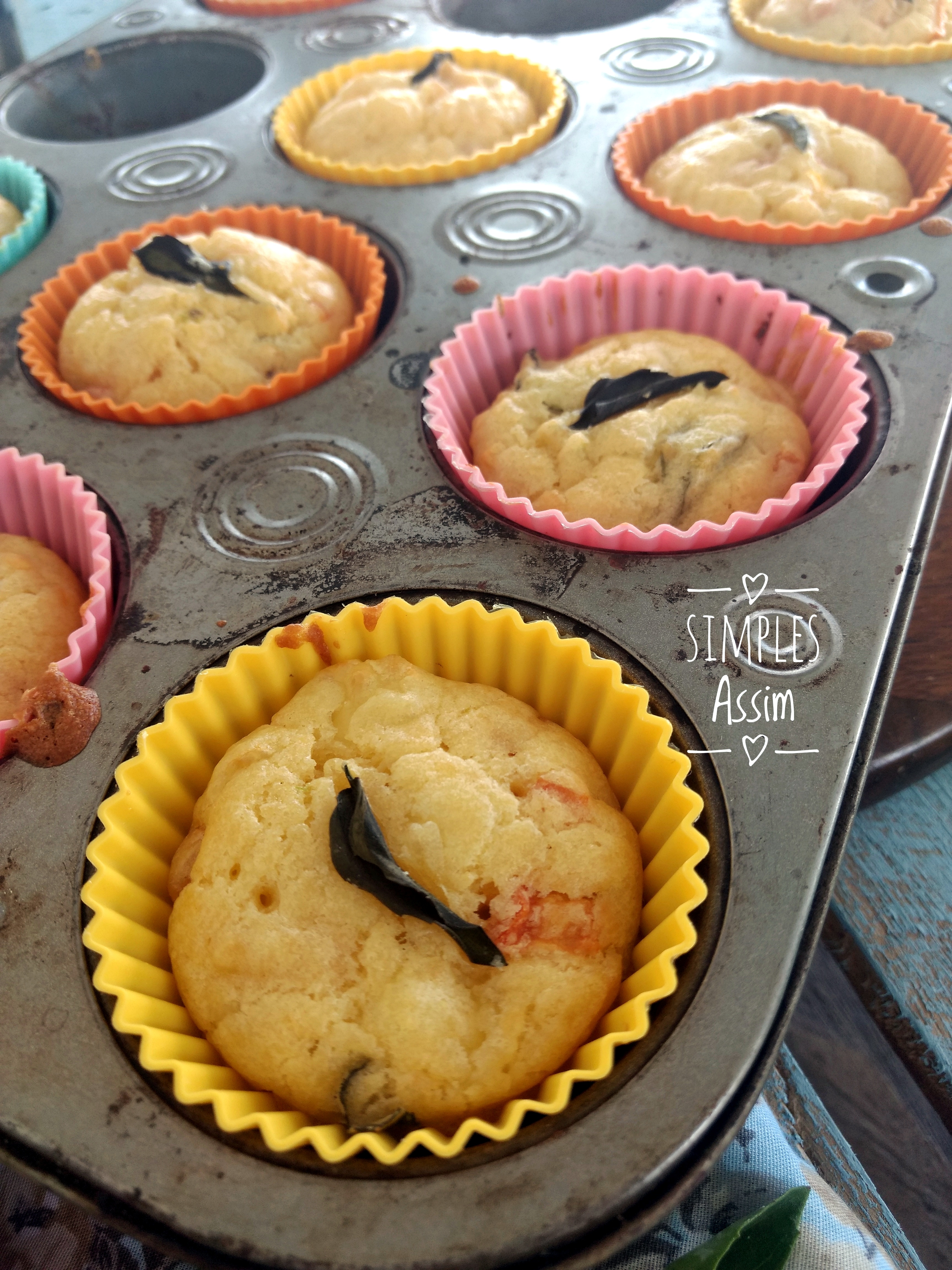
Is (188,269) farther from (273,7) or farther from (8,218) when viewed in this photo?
(273,7)

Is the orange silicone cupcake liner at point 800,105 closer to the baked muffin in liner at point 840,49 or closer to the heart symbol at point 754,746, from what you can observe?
the baked muffin in liner at point 840,49

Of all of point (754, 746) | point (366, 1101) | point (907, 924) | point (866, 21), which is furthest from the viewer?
point (866, 21)

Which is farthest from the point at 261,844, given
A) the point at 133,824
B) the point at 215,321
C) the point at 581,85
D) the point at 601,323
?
the point at 581,85

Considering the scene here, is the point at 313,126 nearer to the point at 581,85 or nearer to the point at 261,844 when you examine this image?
the point at 581,85

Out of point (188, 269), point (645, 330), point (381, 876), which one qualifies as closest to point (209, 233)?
point (188, 269)

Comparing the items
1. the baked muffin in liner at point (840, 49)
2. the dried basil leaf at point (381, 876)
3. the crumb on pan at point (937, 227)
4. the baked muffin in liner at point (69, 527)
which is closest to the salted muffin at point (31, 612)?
the baked muffin in liner at point (69, 527)

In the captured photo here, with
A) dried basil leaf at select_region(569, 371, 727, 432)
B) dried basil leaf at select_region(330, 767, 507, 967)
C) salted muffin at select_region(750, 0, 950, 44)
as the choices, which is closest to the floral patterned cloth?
dried basil leaf at select_region(330, 767, 507, 967)
